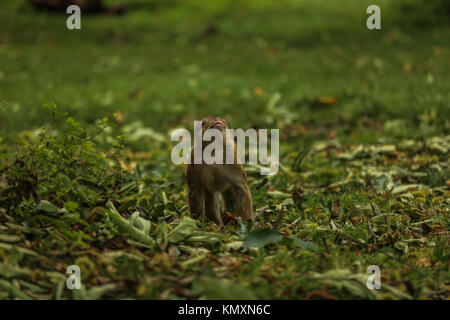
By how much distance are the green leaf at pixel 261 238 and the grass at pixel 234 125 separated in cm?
6

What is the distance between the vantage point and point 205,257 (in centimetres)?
321

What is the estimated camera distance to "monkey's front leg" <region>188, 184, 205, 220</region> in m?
3.97

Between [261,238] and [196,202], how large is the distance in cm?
81

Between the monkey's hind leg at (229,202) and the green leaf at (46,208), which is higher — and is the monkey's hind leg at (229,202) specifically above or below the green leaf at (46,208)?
below

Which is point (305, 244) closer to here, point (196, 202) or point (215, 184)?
point (215, 184)

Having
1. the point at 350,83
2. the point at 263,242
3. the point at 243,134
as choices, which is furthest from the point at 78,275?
the point at 350,83

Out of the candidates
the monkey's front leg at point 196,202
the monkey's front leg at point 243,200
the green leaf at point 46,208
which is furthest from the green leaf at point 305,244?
the green leaf at point 46,208

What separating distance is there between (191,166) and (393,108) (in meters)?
5.75

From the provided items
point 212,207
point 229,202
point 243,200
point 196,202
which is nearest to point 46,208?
point 196,202

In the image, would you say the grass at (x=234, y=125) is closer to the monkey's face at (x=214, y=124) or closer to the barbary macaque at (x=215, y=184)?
the barbary macaque at (x=215, y=184)

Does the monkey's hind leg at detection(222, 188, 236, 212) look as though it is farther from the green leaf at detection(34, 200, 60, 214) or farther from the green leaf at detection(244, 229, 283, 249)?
the green leaf at detection(34, 200, 60, 214)

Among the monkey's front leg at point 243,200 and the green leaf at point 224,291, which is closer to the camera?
the green leaf at point 224,291

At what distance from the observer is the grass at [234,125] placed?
3021mm

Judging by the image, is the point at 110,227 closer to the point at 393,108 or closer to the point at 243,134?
the point at 243,134
